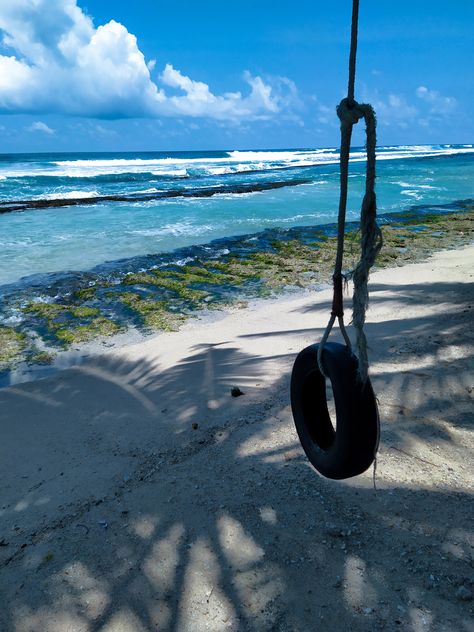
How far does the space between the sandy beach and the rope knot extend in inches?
81.6

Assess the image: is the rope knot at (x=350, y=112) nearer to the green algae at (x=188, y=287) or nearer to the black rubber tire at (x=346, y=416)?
the black rubber tire at (x=346, y=416)

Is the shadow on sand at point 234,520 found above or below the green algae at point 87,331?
above

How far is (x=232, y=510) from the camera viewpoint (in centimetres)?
304

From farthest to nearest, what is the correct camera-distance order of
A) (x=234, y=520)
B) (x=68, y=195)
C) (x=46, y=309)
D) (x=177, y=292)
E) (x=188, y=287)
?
(x=68, y=195) < (x=188, y=287) < (x=177, y=292) < (x=46, y=309) < (x=234, y=520)

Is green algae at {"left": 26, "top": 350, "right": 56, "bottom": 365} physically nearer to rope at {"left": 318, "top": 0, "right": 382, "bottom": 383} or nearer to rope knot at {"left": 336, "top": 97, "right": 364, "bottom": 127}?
rope at {"left": 318, "top": 0, "right": 382, "bottom": 383}

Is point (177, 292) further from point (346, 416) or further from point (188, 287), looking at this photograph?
point (346, 416)

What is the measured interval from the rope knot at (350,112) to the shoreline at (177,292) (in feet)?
8.11

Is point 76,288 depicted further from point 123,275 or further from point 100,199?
point 100,199

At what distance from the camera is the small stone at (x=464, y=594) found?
2.32 metres

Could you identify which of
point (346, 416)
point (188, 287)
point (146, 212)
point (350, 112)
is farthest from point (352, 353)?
point (146, 212)

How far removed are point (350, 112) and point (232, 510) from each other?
7.38ft

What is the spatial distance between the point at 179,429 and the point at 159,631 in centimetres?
191

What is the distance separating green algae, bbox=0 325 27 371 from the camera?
6727 mm

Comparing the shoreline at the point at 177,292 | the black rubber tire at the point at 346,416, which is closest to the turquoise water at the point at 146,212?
the shoreline at the point at 177,292
